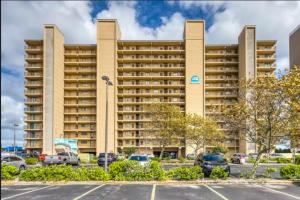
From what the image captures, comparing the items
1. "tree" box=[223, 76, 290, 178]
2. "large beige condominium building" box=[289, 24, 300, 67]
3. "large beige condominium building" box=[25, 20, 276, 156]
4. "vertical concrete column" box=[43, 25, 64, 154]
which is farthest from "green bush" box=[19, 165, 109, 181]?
"large beige condominium building" box=[289, 24, 300, 67]

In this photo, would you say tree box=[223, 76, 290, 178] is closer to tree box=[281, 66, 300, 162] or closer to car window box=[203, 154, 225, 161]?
tree box=[281, 66, 300, 162]

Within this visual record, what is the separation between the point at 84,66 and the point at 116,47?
33.5 ft

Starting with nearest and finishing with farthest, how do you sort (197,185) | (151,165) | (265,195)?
(265,195) → (197,185) → (151,165)

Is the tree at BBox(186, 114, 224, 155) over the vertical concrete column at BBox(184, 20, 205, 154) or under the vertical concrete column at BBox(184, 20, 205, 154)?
under

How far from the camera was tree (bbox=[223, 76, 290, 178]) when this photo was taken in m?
22.4

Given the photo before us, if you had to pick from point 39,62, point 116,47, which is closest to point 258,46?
point 116,47

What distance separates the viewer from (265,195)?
15.3 metres

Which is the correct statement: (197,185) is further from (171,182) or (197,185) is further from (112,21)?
(112,21)

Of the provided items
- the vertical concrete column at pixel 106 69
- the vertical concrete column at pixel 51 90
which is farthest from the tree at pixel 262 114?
the vertical concrete column at pixel 51 90

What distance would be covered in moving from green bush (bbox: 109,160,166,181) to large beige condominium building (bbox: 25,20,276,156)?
2353 inches

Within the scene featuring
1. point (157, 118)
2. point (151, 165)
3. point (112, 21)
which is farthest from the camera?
point (112, 21)

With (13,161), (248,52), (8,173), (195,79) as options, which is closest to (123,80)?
(195,79)

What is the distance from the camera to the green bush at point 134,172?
20.9 metres

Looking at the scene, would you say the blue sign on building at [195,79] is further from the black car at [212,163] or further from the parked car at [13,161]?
the parked car at [13,161]
